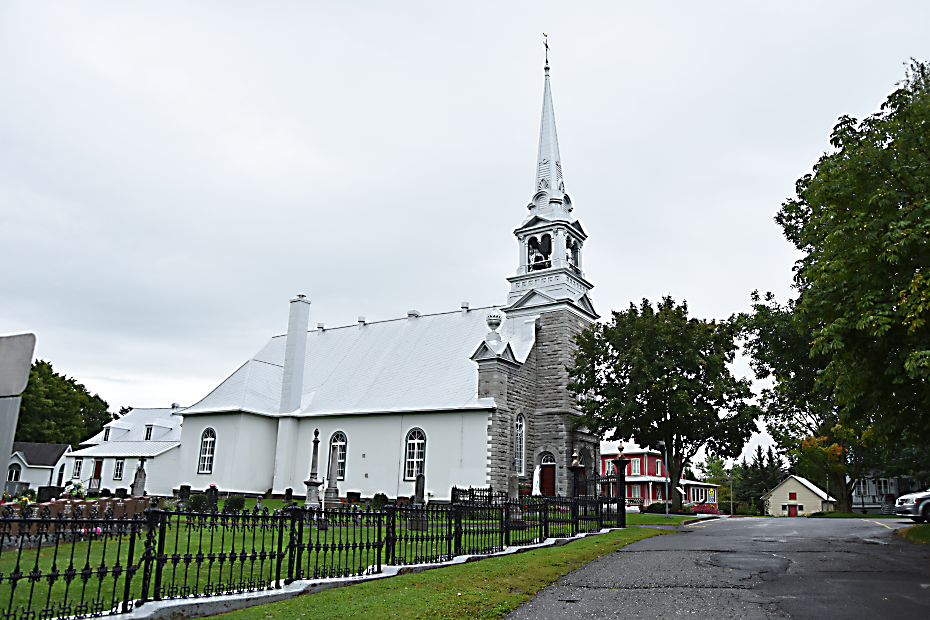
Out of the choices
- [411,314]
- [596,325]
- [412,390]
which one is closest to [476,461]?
[412,390]

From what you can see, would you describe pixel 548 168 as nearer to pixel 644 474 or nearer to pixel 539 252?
pixel 539 252

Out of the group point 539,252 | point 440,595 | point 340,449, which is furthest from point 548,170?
point 440,595

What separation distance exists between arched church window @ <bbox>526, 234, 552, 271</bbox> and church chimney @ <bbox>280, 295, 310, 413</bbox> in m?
12.8

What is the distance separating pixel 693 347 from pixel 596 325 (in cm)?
488

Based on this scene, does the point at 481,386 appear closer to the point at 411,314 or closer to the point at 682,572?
the point at 411,314

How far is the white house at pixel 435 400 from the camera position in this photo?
30.0 meters

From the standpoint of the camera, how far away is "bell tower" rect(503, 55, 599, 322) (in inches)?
1319

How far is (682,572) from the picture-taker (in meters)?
11.0

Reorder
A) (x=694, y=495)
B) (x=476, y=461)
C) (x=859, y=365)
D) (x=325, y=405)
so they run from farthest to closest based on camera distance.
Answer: (x=694, y=495) < (x=325, y=405) < (x=476, y=461) < (x=859, y=365)

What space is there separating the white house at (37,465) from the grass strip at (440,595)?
46.7 m

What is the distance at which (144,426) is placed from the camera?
135 feet

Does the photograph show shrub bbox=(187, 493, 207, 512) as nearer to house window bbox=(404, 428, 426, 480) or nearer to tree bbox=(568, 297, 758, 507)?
house window bbox=(404, 428, 426, 480)

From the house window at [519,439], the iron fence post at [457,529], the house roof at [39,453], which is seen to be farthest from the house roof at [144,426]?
the iron fence post at [457,529]

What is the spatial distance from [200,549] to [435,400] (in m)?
23.6
